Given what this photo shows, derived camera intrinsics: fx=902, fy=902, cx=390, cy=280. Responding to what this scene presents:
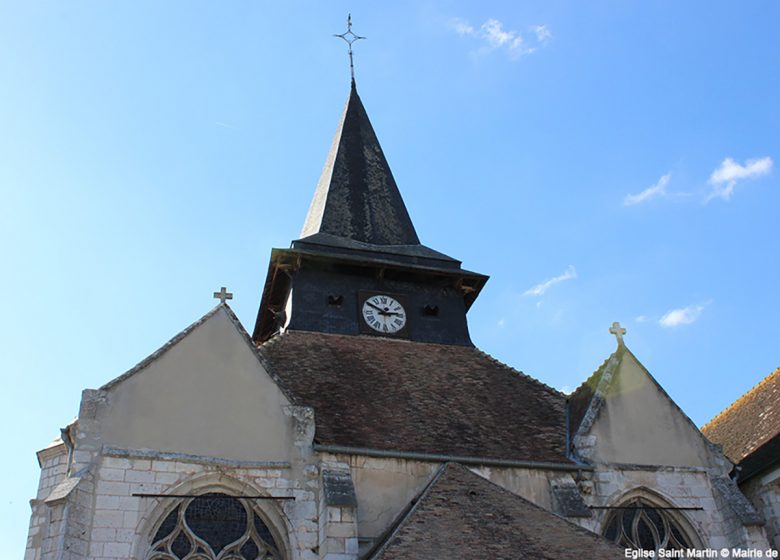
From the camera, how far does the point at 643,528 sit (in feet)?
38.3

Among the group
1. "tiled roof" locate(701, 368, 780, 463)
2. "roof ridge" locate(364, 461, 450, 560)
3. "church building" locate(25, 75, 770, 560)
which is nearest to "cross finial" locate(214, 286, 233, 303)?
"church building" locate(25, 75, 770, 560)

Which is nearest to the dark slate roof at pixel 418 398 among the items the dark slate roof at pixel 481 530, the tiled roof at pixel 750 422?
the dark slate roof at pixel 481 530

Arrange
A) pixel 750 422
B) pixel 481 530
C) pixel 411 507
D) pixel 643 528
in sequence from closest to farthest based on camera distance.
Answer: pixel 481 530, pixel 411 507, pixel 643 528, pixel 750 422

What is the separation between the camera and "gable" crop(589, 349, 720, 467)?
12.2 m

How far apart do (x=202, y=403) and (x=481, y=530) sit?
152 inches

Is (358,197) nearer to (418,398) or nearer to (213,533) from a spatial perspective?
(418,398)

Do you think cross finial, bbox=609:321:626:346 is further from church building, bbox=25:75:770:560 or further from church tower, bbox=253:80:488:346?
church tower, bbox=253:80:488:346

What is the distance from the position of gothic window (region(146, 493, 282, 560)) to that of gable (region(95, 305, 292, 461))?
0.63 meters

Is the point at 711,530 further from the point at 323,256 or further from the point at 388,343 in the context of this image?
the point at 323,256

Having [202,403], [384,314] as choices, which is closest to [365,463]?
[202,403]

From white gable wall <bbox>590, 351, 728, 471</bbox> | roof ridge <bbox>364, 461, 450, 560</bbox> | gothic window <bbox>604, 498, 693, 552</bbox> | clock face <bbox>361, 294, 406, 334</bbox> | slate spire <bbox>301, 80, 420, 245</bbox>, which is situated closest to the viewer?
roof ridge <bbox>364, 461, 450, 560</bbox>

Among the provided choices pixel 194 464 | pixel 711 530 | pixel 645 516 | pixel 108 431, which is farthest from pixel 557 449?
pixel 108 431

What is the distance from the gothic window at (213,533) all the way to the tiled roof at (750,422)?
24.4 feet

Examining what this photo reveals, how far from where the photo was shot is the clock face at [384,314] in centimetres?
1572
